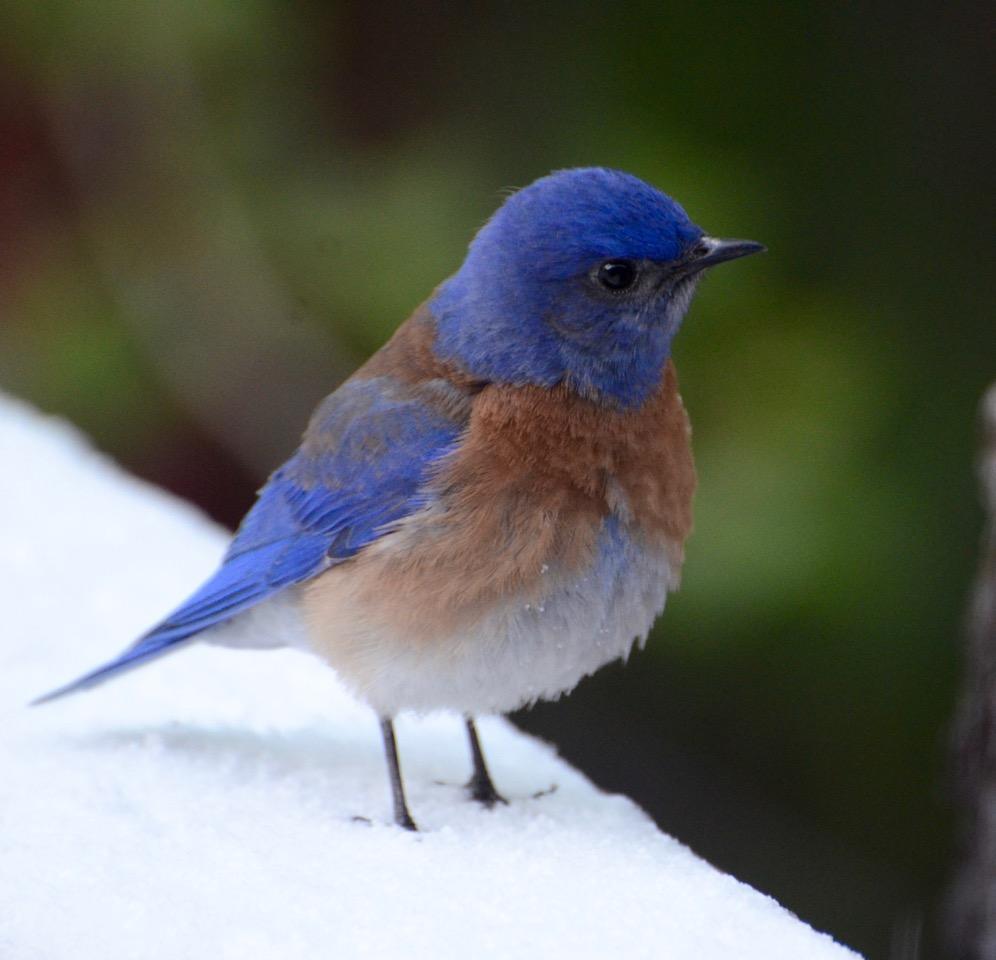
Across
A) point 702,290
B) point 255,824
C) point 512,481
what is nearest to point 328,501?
point 512,481

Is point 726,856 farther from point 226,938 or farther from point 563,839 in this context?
point 226,938

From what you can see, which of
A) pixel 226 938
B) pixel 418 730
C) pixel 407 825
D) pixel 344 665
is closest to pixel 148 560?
pixel 418 730

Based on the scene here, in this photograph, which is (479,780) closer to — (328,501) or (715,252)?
(328,501)

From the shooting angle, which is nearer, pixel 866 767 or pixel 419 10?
pixel 866 767

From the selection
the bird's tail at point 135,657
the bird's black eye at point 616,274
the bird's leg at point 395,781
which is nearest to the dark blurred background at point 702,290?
the bird's black eye at point 616,274

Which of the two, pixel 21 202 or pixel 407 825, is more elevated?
pixel 21 202

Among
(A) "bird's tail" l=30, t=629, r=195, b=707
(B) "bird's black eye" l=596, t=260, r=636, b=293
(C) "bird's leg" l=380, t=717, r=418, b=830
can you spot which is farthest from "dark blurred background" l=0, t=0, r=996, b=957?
(A) "bird's tail" l=30, t=629, r=195, b=707

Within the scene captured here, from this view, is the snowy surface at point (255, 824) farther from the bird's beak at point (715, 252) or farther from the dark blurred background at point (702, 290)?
the bird's beak at point (715, 252)
